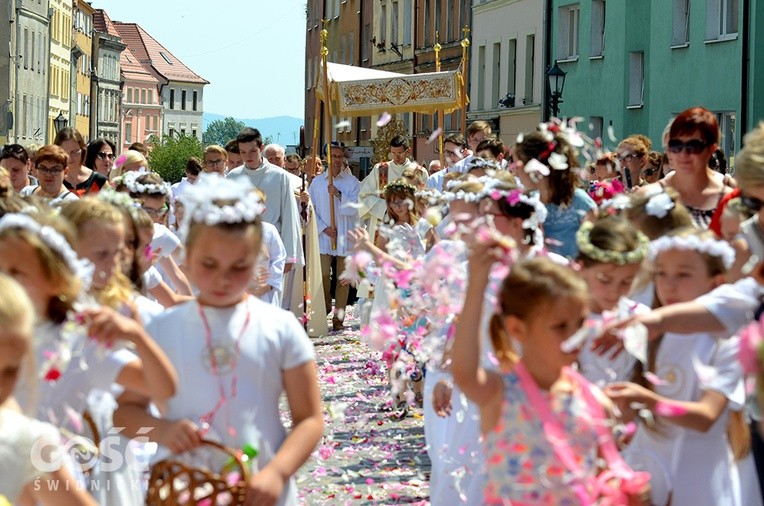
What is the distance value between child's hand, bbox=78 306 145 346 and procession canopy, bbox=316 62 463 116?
1595 centimetres

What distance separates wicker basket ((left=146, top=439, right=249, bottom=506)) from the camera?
183 inches

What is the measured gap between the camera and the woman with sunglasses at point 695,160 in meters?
8.23

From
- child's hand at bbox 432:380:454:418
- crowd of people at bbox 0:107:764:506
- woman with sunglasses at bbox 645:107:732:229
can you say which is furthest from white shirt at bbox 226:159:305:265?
child's hand at bbox 432:380:454:418

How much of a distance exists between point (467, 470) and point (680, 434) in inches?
70.2

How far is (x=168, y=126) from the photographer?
6294 inches

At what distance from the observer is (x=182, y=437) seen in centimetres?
481

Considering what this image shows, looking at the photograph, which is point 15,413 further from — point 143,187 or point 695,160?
point 143,187

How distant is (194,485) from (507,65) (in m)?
39.3

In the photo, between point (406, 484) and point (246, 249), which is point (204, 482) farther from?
point (406, 484)

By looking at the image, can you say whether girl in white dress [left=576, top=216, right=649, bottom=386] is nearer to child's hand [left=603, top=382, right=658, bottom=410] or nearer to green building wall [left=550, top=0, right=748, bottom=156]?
child's hand [left=603, top=382, right=658, bottom=410]

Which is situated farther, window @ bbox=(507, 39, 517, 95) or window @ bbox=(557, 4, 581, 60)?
window @ bbox=(507, 39, 517, 95)

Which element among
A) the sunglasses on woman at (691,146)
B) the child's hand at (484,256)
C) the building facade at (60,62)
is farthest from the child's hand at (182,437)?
the building facade at (60,62)

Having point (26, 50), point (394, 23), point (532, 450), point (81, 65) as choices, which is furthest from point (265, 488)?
point (81, 65)

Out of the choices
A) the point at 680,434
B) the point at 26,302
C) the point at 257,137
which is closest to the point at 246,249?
the point at 26,302
